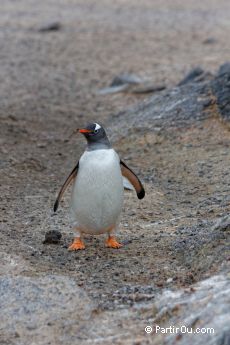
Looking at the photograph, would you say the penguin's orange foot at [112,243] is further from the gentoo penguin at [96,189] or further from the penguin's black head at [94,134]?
the penguin's black head at [94,134]

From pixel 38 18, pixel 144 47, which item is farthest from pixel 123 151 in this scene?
pixel 38 18

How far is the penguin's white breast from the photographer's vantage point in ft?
21.1

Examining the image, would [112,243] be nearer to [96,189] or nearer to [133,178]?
[96,189]

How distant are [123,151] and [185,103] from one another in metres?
0.93

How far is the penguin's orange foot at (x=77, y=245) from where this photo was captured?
655 cm

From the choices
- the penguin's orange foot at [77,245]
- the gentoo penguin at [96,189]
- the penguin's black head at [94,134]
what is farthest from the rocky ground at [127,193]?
the penguin's black head at [94,134]

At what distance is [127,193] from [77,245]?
1.65 m

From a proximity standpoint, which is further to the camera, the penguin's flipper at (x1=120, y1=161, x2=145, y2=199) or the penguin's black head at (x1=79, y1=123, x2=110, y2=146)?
the penguin's flipper at (x1=120, y1=161, x2=145, y2=199)

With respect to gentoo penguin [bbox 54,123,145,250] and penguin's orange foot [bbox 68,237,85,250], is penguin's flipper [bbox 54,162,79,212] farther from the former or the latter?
penguin's orange foot [bbox 68,237,85,250]

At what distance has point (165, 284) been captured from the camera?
5719mm

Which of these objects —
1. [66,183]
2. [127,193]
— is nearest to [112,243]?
[66,183]

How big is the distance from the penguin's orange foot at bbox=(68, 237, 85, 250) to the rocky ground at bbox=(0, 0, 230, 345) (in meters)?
0.05

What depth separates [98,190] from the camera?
649cm

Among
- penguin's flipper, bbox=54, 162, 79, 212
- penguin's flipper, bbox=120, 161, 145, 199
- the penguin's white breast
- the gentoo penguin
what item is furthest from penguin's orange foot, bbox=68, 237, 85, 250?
penguin's flipper, bbox=120, 161, 145, 199
